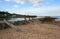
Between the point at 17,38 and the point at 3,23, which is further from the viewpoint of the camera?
the point at 3,23

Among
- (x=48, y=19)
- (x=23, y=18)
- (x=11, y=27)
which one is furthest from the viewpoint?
(x=48, y=19)

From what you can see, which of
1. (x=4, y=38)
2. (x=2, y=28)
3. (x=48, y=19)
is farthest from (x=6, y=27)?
→ (x=48, y=19)

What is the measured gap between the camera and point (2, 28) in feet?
30.4

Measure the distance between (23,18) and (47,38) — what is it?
8.53m

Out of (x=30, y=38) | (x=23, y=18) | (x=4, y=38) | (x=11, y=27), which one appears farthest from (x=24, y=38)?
(x=23, y=18)

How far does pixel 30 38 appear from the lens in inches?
237

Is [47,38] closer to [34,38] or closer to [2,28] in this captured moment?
[34,38]

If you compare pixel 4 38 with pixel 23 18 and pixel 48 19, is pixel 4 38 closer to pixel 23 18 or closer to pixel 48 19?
pixel 23 18

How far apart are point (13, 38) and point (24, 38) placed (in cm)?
63

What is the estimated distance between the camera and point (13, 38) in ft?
19.7

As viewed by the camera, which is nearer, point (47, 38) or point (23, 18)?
point (47, 38)

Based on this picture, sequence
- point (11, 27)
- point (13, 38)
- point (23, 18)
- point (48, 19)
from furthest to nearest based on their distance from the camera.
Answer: point (48, 19) → point (23, 18) → point (11, 27) → point (13, 38)

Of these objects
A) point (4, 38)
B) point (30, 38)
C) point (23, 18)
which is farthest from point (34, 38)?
point (23, 18)

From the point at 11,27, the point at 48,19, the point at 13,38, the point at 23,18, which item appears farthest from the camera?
the point at 48,19
